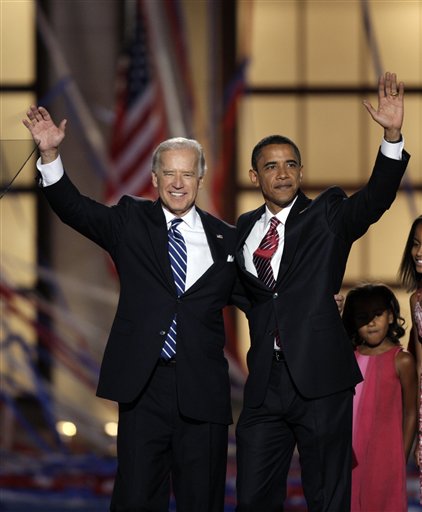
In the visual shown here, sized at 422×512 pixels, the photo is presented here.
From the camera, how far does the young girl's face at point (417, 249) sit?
158 inches

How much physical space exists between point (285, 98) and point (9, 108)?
1.44 m

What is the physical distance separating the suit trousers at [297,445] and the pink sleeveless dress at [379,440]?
1.40 feet

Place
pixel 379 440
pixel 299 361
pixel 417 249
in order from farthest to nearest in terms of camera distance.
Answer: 1. pixel 379 440
2. pixel 417 249
3. pixel 299 361

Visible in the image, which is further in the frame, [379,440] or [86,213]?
[379,440]

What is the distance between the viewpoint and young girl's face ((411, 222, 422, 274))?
158 inches

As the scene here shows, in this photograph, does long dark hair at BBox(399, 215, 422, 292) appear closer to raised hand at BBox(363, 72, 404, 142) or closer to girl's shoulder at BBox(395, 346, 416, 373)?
girl's shoulder at BBox(395, 346, 416, 373)

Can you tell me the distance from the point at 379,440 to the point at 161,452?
0.80 metres

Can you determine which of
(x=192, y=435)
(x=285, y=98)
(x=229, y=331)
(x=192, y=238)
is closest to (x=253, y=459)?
(x=192, y=435)

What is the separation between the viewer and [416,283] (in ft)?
13.5

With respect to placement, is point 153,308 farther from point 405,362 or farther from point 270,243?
point 405,362

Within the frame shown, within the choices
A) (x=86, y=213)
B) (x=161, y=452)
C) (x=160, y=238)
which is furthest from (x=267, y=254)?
(x=161, y=452)

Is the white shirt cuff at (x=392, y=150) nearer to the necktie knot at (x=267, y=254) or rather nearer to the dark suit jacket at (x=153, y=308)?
the necktie knot at (x=267, y=254)

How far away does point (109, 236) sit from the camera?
12.5ft

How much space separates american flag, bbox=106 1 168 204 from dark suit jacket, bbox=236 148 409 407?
116 inches
